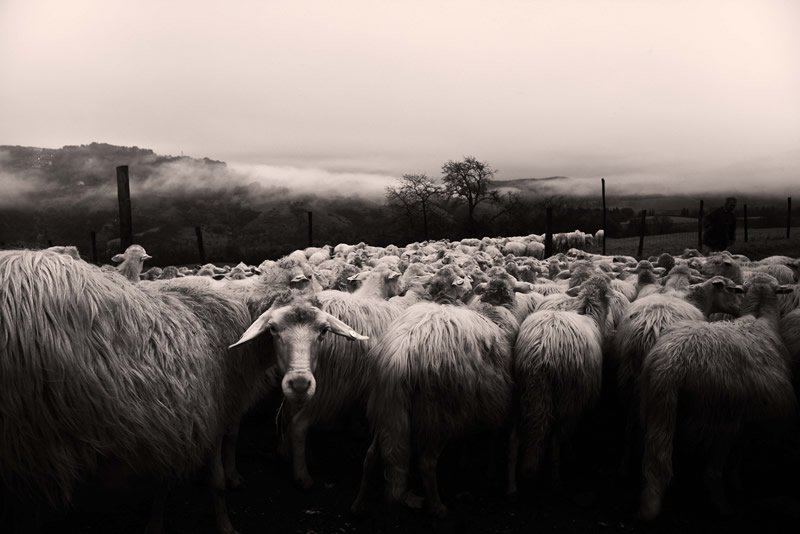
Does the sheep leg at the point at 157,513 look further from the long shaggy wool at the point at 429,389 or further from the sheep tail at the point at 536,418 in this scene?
the sheep tail at the point at 536,418

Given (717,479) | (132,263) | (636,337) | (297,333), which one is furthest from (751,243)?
(132,263)

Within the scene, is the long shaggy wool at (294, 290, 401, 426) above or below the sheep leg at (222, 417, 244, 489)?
above

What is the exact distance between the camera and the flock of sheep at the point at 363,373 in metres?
3.08

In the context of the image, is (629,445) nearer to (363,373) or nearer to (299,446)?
(363,373)

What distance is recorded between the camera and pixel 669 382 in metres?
4.26

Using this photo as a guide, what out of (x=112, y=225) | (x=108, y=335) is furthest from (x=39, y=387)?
(x=112, y=225)

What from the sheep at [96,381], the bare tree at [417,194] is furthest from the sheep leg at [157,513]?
the bare tree at [417,194]

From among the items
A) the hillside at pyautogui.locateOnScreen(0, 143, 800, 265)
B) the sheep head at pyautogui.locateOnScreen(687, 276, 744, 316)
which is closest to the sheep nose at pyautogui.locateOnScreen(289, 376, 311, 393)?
the sheep head at pyautogui.locateOnScreen(687, 276, 744, 316)

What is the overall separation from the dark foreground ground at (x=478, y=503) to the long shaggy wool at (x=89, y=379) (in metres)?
0.52

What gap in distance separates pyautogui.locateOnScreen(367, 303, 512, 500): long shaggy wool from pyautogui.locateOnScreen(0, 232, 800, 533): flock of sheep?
0.05 feet

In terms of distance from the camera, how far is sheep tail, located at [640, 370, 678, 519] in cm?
427

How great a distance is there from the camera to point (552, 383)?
473cm

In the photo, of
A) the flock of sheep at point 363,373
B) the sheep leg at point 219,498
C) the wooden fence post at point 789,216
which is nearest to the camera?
the flock of sheep at point 363,373

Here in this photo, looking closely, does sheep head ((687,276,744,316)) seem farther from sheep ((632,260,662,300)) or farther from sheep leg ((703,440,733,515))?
sheep leg ((703,440,733,515))
